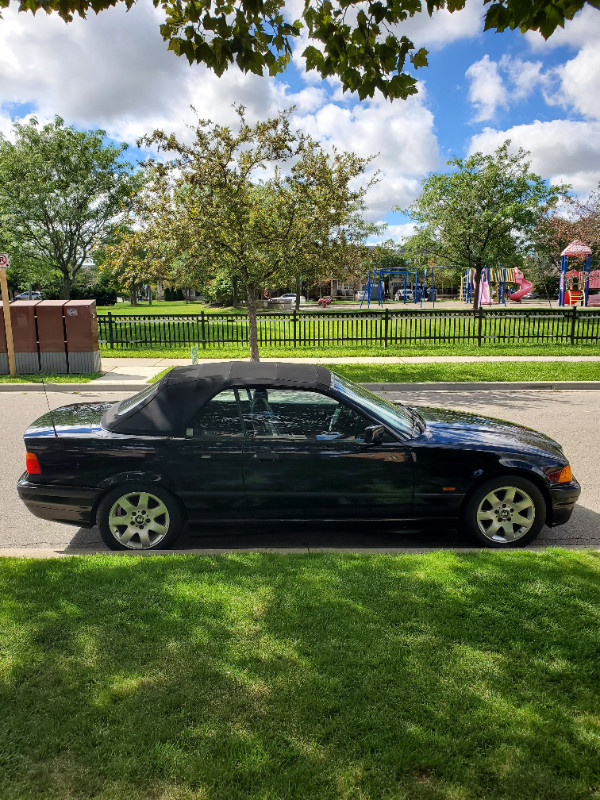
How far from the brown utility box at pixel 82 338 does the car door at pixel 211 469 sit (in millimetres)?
9754

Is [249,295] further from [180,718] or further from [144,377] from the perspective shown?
[180,718]

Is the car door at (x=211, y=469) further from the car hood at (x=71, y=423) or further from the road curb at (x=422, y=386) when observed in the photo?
the road curb at (x=422, y=386)

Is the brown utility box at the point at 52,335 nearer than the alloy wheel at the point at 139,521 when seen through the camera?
No

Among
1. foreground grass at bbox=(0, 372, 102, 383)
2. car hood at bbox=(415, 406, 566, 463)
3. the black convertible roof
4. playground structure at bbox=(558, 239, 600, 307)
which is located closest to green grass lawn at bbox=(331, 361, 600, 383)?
foreground grass at bbox=(0, 372, 102, 383)

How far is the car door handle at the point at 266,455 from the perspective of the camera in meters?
4.58

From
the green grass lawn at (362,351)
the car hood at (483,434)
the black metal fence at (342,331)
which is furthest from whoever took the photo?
the black metal fence at (342,331)

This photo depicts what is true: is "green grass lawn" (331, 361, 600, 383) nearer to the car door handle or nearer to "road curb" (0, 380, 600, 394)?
"road curb" (0, 380, 600, 394)

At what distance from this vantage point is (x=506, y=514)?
4727 mm

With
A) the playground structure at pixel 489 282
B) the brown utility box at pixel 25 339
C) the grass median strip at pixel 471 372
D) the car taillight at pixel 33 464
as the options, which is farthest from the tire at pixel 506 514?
the playground structure at pixel 489 282

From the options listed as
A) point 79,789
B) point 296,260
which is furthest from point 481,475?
point 296,260

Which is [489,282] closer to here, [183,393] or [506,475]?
[506,475]

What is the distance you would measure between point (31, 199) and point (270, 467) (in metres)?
20.8

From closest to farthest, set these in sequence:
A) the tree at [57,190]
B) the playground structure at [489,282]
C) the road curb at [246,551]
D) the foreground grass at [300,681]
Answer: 1. the foreground grass at [300,681]
2. the road curb at [246,551]
3. the tree at [57,190]
4. the playground structure at [489,282]

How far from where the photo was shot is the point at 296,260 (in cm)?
1234
